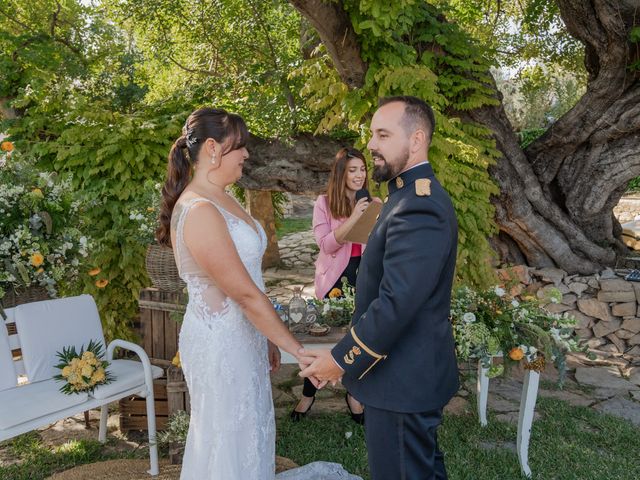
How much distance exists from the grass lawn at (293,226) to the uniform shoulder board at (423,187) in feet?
43.6

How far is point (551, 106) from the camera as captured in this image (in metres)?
23.4

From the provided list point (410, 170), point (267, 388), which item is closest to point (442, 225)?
point (410, 170)

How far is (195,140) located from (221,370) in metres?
1.13

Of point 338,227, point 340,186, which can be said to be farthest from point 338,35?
point 338,227

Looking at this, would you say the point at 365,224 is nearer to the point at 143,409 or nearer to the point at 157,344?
the point at 157,344

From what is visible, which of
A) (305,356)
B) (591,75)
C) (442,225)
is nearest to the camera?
(442,225)

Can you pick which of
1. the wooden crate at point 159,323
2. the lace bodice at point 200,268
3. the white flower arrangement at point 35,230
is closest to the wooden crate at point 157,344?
the wooden crate at point 159,323

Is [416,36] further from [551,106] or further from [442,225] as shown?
[551,106]

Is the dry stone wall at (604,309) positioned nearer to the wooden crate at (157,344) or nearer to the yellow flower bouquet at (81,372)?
the wooden crate at (157,344)

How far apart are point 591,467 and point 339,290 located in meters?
2.22

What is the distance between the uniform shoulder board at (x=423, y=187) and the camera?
227cm

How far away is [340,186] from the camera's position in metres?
4.75

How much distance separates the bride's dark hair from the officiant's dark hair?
1.99m

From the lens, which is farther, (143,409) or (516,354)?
(143,409)
